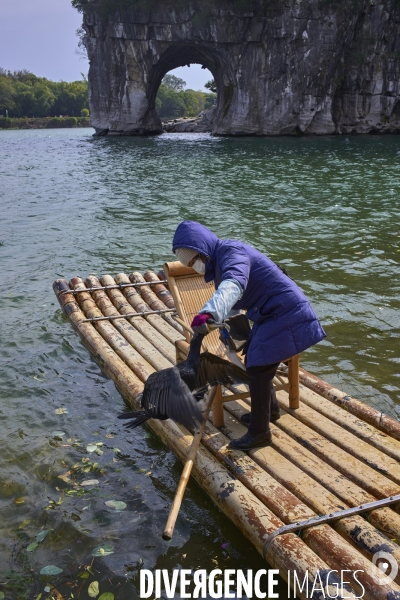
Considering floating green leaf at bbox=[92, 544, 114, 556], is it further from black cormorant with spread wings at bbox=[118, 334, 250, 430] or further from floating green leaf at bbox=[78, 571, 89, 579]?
black cormorant with spread wings at bbox=[118, 334, 250, 430]

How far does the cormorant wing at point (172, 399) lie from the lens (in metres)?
4.01

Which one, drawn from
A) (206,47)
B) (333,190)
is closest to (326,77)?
(206,47)

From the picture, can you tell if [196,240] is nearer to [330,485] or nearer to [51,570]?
[330,485]

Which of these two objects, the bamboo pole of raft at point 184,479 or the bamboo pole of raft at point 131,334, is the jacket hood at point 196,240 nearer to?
the bamboo pole of raft at point 184,479

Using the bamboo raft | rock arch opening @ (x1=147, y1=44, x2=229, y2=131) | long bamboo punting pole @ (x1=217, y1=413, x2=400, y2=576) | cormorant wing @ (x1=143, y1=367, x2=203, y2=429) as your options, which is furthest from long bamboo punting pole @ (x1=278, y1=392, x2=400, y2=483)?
rock arch opening @ (x1=147, y1=44, x2=229, y2=131)

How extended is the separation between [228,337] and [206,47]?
53.8 m

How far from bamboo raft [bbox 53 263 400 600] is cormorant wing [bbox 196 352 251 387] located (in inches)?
20.6

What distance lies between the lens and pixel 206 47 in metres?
53.2

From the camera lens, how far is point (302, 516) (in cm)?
394

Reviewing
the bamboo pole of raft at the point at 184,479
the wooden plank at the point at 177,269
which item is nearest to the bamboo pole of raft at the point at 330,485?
the bamboo pole of raft at the point at 184,479

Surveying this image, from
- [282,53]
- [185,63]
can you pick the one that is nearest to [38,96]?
[185,63]

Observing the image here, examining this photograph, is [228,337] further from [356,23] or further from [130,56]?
[130,56]

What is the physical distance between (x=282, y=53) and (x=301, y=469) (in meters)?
51.2

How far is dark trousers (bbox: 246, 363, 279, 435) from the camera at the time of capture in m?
4.62
